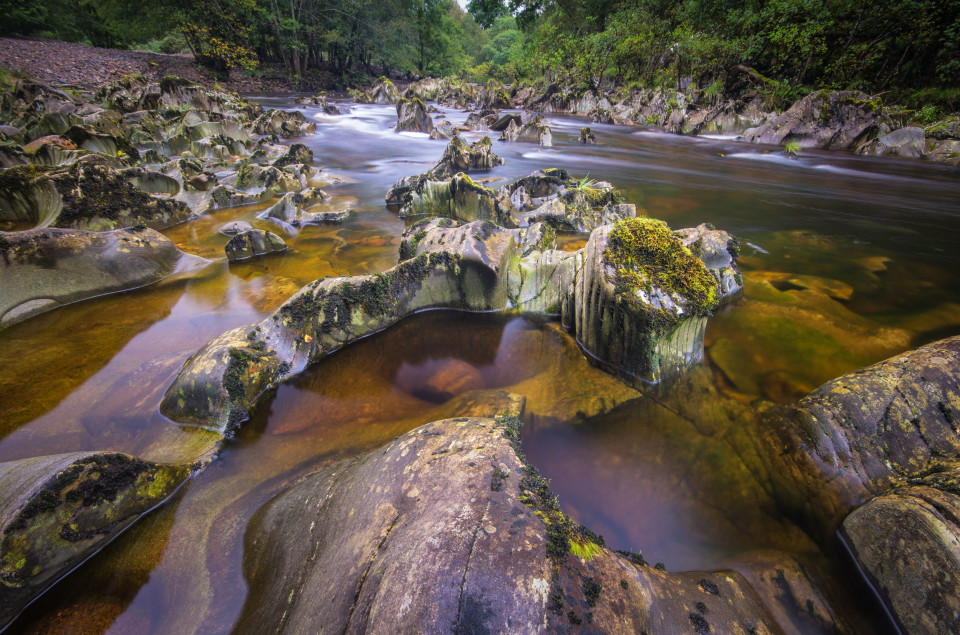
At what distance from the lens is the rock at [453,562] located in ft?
3.62

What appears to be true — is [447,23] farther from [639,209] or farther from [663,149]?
[639,209]

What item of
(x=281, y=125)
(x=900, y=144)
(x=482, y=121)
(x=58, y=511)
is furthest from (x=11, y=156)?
(x=900, y=144)

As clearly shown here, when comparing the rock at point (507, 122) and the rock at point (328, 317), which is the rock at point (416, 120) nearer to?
the rock at point (507, 122)

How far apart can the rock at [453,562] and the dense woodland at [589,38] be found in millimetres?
20161

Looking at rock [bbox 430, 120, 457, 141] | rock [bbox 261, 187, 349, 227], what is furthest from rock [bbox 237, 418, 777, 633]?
rock [bbox 430, 120, 457, 141]

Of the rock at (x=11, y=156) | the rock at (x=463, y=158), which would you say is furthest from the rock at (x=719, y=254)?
the rock at (x=11, y=156)

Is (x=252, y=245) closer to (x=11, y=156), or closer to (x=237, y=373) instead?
(x=237, y=373)

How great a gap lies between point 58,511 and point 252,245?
4297 mm

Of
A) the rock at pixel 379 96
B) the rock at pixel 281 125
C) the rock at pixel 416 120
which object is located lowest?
the rock at pixel 281 125

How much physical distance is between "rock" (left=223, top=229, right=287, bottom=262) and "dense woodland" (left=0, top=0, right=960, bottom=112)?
20860mm

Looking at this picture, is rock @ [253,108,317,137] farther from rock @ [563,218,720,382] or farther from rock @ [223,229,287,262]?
rock @ [563,218,720,382]

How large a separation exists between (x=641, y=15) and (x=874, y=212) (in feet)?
98.0

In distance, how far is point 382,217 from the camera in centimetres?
705

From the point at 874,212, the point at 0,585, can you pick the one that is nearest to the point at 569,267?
the point at 0,585
